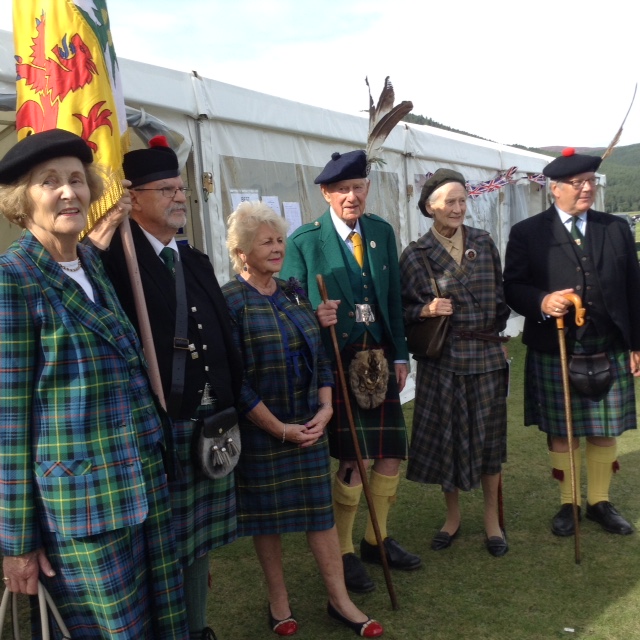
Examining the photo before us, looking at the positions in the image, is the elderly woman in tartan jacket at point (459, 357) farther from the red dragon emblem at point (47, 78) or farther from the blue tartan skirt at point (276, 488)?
the red dragon emblem at point (47, 78)

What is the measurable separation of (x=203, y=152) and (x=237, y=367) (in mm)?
2468

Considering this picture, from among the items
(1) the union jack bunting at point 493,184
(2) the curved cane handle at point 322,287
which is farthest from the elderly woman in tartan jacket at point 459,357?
(1) the union jack bunting at point 493,184

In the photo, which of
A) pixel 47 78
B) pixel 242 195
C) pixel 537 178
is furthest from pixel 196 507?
pixel 537 178

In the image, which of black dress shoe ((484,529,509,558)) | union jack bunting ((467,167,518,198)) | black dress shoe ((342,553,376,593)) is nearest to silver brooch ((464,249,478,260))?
black dress shoe ((484,529,509,558))

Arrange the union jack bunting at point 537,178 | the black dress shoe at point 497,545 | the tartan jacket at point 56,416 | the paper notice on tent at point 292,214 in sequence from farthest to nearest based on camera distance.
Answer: the union jack bunting at point 537,178, the paper notice on tent at point 292,214, the black dress shoe at point 497,545, the tartan jacket at point 56,416

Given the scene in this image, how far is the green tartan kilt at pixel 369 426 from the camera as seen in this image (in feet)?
10.7

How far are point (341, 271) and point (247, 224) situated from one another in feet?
2.08

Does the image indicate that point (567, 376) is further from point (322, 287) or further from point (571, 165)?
point (322, 287)

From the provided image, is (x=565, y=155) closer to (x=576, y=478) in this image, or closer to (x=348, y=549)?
(x=576, y=478)

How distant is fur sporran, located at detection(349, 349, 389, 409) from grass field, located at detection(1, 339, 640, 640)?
Result: 3.07ft

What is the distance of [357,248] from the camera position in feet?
11.1

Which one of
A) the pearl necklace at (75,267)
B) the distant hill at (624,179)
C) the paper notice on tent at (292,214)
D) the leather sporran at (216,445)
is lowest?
the leather sporran at (216,445)

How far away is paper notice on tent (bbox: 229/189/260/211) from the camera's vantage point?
4.88 m

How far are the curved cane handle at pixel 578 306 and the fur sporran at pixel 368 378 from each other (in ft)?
3.60
